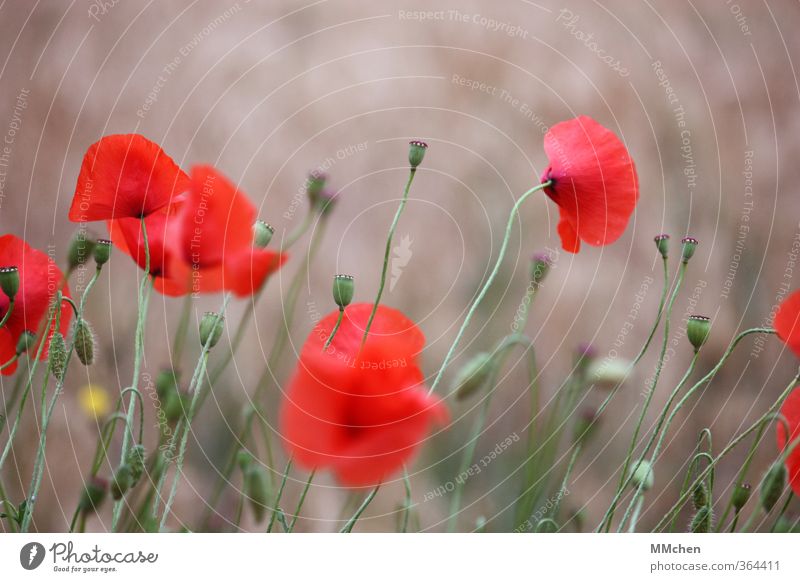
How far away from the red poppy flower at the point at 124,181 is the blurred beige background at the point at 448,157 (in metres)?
0.03

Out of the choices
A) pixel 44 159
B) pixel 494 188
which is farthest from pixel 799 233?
pixel 44 159

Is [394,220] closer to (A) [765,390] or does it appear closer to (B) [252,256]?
(B) [252,256]

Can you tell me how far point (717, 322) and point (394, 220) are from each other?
200 mm

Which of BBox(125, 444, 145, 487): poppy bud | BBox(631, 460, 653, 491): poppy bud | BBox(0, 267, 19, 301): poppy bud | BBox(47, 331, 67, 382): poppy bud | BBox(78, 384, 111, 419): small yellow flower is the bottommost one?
BBox(631, 460, 653, 491): poppy bud

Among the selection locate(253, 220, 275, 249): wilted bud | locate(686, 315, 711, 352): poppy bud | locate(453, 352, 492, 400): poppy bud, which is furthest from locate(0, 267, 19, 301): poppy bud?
locate(686, 315, 711, 352): poppy bud

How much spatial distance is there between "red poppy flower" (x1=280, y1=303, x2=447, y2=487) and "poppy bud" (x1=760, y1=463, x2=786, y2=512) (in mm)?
193

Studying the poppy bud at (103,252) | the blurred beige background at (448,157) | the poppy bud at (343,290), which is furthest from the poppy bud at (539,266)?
the poppy bud at (103,252)

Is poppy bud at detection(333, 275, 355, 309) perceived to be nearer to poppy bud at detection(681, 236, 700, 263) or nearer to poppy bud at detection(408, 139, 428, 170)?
poppy bud at detection(408, 139, 428, 170)

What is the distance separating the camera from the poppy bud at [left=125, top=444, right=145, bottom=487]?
33cm

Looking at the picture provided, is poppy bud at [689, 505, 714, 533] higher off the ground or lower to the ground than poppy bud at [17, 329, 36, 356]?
lower

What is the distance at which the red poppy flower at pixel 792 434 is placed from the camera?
41cm

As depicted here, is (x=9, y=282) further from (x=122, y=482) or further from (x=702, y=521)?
(x=702, y=521)

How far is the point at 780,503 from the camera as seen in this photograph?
42cm
